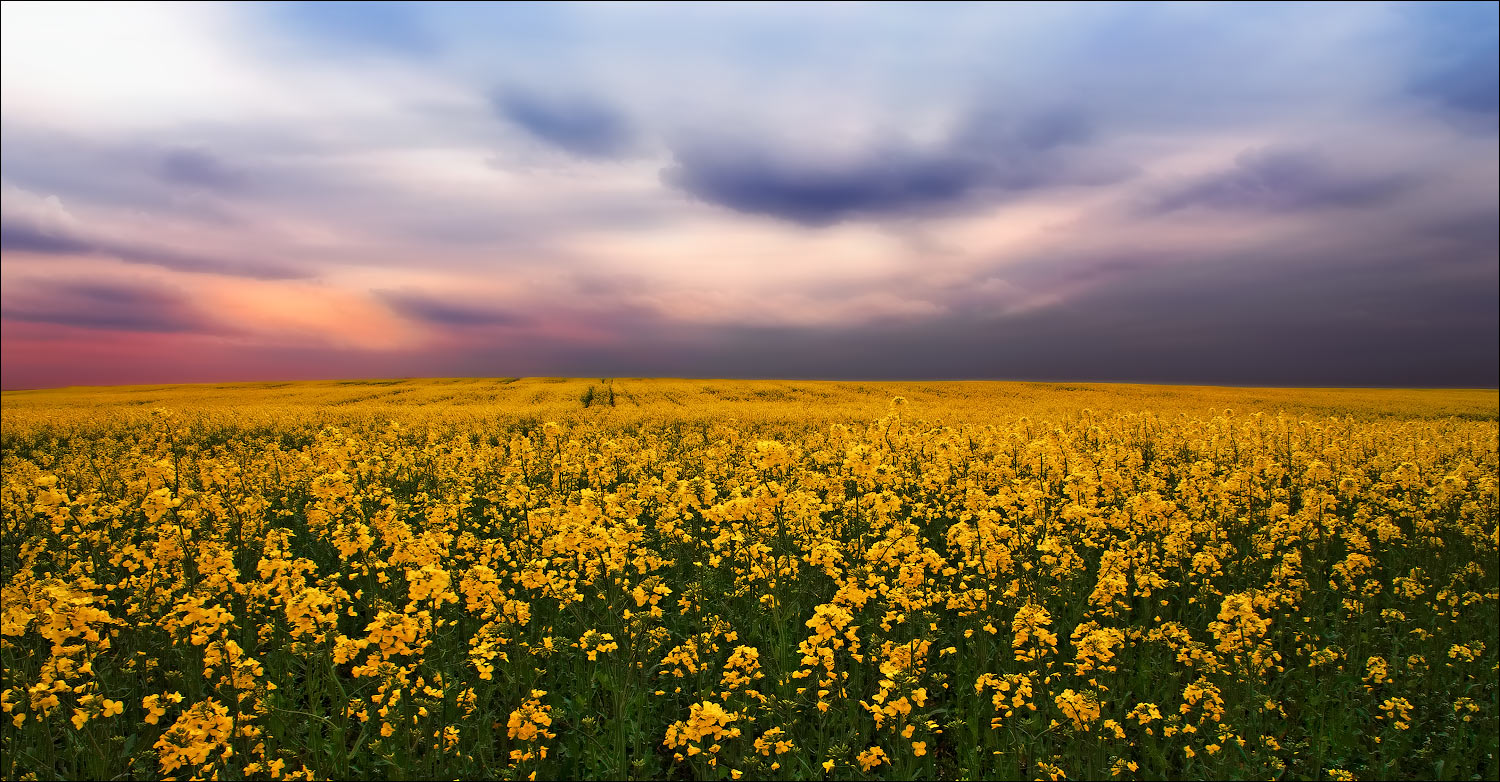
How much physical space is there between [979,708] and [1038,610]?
101cm

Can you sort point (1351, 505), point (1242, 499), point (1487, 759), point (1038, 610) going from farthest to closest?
point (1351, 505)
point (1242, 499)
point (1487, 759)
point (1038, 610)

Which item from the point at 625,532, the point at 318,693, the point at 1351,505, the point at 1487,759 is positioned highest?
the point at 625,532

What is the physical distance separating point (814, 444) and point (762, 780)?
40.9ft

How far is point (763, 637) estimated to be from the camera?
22.1ft

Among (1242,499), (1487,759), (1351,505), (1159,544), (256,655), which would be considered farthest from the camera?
(1351,505)

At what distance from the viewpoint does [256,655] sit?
6.84 m

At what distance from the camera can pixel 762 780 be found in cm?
485

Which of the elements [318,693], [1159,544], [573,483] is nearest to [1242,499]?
[1159,544]

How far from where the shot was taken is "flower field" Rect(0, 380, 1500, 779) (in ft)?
16.3

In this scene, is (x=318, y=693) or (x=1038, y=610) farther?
(x=318, y=693)

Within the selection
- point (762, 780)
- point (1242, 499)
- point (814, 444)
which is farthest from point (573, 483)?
point (1242, 499)

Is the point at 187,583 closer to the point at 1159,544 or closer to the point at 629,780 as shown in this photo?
the point at 629,780

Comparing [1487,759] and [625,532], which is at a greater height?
[625,532]

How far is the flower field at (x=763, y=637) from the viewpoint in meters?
4.95
